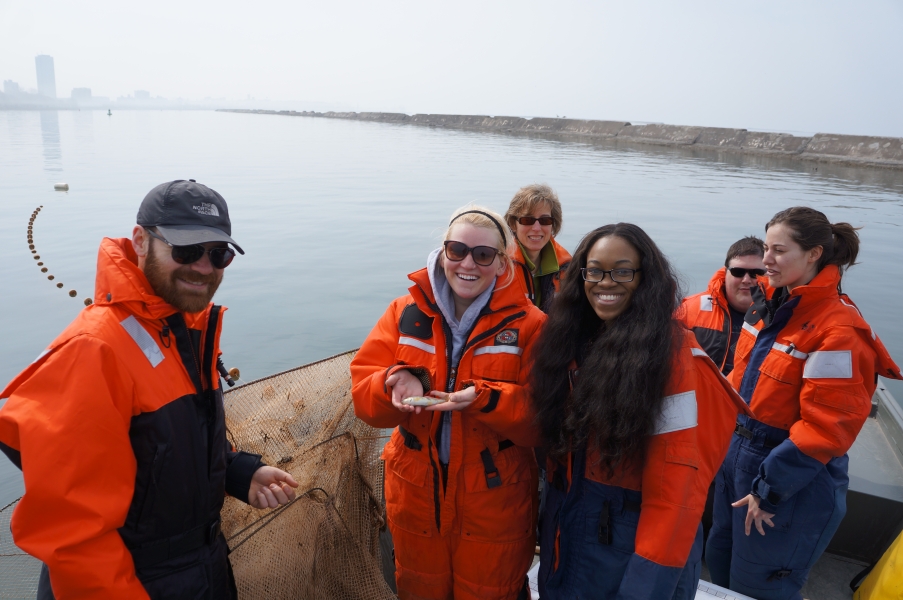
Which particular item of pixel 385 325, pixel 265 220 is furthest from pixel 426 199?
pixel 385 325

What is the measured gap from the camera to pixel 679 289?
1938mm

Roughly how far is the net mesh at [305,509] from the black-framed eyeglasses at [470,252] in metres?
1.14

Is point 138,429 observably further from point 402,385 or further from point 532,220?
point 532,220

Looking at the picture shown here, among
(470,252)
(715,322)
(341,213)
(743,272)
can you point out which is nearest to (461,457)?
(470,252)

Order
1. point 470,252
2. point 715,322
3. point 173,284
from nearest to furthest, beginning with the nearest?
point 173,284
point 470,252
point 715,322

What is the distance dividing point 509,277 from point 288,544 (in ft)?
4.93

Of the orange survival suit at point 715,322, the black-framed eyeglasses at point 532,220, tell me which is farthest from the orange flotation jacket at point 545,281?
the orange survival suit at point 715,322

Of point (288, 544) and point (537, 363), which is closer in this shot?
point (537, 363)

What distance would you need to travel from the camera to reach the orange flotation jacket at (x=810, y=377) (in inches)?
92.7

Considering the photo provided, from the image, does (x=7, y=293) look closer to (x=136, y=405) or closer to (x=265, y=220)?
(x=265, y=220)

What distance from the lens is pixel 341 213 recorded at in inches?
650

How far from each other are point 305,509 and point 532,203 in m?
2.28

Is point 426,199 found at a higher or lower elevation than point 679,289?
lower

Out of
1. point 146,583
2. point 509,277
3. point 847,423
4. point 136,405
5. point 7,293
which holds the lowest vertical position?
point 7,293
